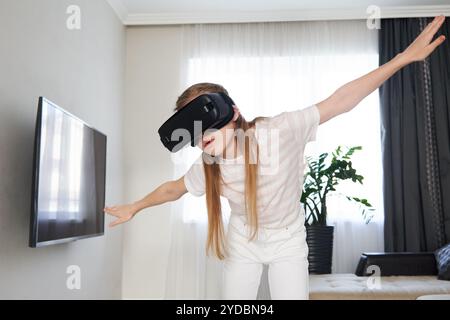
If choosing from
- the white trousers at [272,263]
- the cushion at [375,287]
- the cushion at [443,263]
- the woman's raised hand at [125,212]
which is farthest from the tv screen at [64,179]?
the cushion at [443,263]

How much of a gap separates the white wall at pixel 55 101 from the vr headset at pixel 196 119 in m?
0.92

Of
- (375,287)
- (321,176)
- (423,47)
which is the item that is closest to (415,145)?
(321,176)

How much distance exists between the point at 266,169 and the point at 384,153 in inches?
100

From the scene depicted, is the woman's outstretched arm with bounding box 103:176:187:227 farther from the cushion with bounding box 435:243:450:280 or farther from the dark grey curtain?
the dark grey curtain

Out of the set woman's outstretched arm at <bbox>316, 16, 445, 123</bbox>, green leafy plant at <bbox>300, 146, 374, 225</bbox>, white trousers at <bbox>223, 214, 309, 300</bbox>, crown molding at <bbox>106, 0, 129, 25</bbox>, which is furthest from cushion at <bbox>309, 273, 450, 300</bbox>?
crown molding at <bbox>106, 0, 129, 25</bbox>

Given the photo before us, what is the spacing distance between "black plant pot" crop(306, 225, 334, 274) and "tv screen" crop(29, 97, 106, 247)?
1490 mm

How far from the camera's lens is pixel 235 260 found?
5.30 ft

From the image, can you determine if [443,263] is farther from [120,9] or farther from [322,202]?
[120,9]

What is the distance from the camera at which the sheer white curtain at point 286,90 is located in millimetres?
3826

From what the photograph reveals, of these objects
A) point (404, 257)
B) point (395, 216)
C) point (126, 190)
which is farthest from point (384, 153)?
point (126, 190)

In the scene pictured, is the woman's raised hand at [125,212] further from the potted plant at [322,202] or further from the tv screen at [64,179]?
the potted plant at [322,202]

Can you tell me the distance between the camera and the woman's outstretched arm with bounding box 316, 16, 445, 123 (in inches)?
56.8
